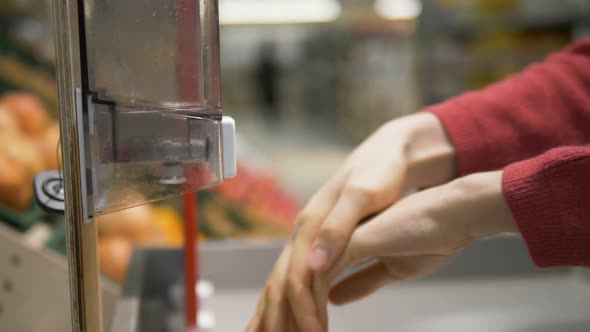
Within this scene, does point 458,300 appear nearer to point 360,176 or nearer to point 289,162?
point 360,176

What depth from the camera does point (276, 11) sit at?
4.87 m

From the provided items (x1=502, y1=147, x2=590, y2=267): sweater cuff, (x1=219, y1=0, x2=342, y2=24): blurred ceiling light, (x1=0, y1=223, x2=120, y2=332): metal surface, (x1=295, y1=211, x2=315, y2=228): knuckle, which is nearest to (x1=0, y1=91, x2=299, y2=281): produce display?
(x1=0, y1=223, x2=120, y2=332): metal surface

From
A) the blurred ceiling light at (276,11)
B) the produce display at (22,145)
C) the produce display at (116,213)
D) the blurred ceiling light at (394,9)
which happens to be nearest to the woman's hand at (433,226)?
the produce display at (116,213)

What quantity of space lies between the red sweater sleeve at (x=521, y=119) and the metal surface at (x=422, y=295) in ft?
0.84

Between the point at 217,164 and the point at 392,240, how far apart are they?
0.22 m

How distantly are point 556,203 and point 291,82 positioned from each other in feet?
15.8

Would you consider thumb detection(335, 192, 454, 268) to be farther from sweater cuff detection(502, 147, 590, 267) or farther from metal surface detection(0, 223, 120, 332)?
metal surface detection(0, 223, 120, 332)

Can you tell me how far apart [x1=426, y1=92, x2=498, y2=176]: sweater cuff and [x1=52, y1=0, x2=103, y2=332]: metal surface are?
0.51m

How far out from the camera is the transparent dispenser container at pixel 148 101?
406mm

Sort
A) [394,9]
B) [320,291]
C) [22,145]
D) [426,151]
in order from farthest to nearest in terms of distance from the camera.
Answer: [394,9], [22,145], [426,151], [320,291]

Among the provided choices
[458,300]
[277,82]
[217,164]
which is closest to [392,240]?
[217,164]

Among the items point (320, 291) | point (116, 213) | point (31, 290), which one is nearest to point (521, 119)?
point (320, 291)

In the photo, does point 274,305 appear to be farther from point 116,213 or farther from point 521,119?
point 116,213

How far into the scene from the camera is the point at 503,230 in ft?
1.89
